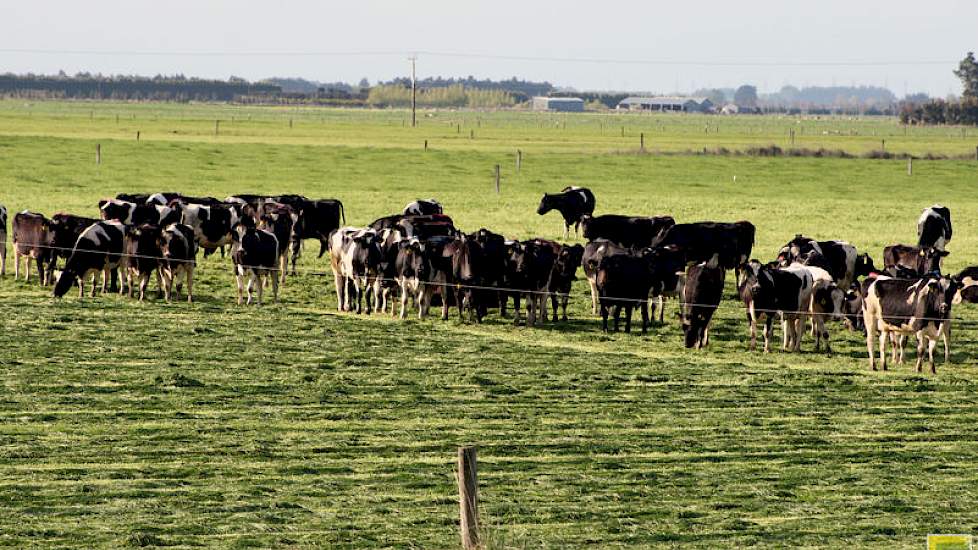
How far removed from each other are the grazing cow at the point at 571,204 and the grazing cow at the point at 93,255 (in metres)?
16.1

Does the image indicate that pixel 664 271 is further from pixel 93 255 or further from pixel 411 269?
pixel 93 255

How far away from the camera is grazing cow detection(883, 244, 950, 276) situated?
28.0 meters

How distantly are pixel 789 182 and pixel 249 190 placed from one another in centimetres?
2355

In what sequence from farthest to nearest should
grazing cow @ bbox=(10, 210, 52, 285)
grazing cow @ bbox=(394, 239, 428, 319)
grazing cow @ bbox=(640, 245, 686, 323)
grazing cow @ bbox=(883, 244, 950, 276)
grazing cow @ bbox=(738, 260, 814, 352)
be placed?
grazing cow @ bbox=(10, 210, 52, 285) → grazing cow @ bbox=(883, 244, 950, 276) → grazing cow @ bbox=(394, 239, 428, 319) → grazing cow @ bbox=(640, 245, 686, 323) → grazing cow @ bbox=(738, 260, 814, 352)

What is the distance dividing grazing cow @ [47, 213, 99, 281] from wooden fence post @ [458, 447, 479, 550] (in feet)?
65.1

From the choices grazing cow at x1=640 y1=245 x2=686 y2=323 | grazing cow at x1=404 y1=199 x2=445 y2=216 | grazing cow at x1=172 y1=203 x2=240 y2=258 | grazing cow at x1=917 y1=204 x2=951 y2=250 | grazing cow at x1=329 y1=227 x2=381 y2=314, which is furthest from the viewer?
grazing cow at x1=917 y1=204 x2=951 y2=250

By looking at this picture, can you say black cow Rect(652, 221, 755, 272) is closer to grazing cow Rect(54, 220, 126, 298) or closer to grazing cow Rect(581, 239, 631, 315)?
grazing cow Rect(581, 239, 631, 315)

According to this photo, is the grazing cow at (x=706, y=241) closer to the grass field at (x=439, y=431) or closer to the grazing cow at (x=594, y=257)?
the grass field at (x=439, y=431)

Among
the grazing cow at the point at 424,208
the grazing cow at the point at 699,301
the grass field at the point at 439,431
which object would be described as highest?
the grazing cow at the point at 424,208

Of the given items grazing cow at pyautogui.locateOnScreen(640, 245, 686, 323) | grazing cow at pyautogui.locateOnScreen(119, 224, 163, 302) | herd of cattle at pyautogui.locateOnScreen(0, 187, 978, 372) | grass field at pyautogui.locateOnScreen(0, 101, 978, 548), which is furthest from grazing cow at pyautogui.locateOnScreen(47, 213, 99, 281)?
grazing cow at pyautogui.locateOnScreen(640, 245, 686, 323)

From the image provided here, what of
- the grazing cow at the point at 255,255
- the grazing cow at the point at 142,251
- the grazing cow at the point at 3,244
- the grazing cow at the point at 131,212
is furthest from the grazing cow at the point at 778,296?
the grazing cow at the point at 3,244

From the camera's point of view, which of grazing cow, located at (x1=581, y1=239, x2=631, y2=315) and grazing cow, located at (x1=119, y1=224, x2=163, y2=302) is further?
grazing cow, located at (x1=119, y1=224, x2=163, y2=302)

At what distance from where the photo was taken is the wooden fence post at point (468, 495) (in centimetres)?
1070

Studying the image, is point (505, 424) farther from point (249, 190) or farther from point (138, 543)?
point (249, 190)
